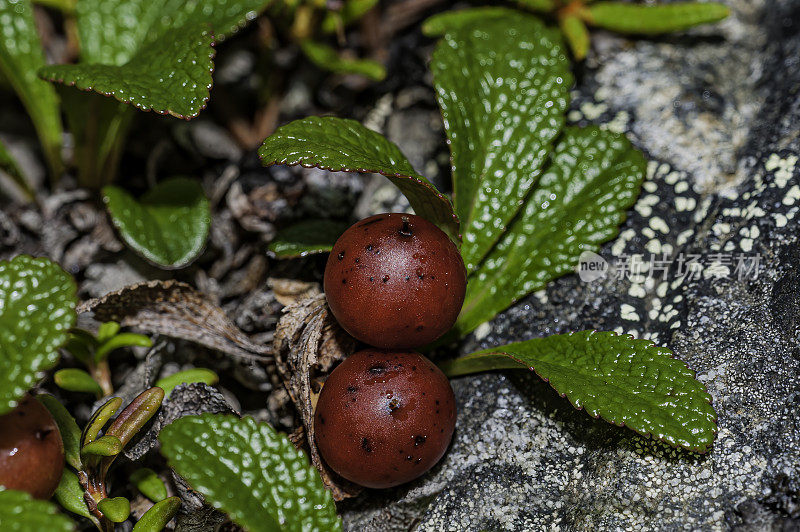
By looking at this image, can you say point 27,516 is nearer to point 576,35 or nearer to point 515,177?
point 515,177

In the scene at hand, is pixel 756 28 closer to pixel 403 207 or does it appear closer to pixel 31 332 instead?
pixel 403 207

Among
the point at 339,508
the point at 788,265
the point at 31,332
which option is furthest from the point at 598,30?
the point at 31,332

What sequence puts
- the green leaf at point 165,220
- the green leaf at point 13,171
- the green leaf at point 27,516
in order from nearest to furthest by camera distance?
the green leaf at point 27,516 → the green leaf at point 165,220 → the green leaf at point 13,171

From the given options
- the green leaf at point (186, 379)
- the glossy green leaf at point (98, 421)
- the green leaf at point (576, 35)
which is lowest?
the green leaf at point (186, 379)

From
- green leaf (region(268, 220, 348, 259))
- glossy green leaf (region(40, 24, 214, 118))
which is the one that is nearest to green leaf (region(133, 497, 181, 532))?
green leaf (region(268, 220, 348, 259))

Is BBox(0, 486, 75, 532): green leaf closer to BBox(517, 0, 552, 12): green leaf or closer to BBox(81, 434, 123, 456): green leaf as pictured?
BBox(81, 434, 123, 456): green leaf

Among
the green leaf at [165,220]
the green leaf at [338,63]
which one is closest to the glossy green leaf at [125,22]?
the green leaf at [338,63]

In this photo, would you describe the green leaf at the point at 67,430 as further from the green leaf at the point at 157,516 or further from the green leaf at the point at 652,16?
the green leaf at the point at 652,16

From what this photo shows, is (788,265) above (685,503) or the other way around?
above

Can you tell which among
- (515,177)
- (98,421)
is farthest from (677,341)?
(98,421)
